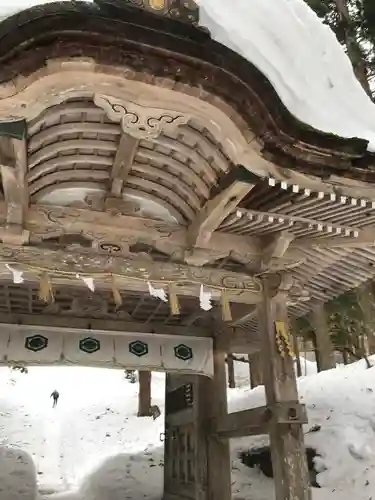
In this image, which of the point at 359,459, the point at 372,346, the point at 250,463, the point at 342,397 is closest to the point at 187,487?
the point at 250,463

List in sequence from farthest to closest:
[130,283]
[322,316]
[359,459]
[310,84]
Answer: [322,316]
[359,459]
[130,283]
[310,84]

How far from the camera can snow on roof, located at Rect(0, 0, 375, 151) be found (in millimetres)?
4907

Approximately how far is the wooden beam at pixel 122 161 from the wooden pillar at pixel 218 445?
405cm

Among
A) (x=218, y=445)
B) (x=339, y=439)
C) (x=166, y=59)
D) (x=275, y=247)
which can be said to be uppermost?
(x=166, y=59)

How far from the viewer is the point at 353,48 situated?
12.1m

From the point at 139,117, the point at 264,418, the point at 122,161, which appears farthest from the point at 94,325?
the point at 139,117

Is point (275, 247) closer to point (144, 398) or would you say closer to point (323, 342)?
point (323, 342)

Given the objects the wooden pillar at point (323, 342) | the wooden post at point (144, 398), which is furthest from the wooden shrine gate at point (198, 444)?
the wooden post at point (144, 398)

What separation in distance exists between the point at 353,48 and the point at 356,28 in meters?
0.83

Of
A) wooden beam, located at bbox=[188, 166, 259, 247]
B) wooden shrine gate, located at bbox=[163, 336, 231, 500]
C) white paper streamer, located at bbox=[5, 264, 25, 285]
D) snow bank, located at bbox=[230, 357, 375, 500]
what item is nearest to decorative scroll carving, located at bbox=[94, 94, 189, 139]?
wooden beam, located at bbox=[188, 166, 259, 247]

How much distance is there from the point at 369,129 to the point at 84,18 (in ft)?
11.1

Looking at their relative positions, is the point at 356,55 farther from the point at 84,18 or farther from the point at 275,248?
the point at 84,18

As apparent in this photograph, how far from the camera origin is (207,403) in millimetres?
8867

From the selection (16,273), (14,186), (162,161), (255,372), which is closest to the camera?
(14,186)
